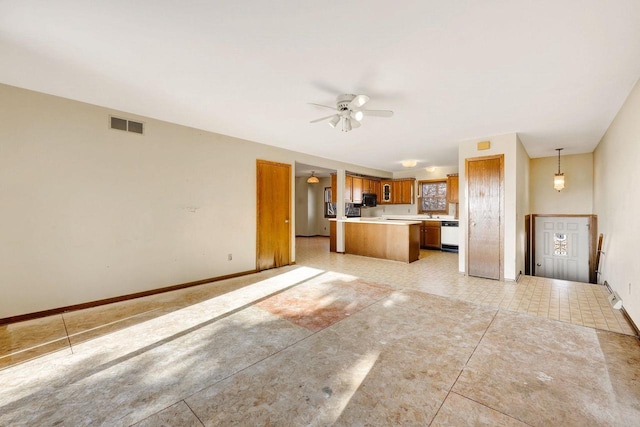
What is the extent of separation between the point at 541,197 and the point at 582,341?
5.42m

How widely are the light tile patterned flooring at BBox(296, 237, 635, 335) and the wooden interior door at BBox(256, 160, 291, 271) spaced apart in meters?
0.73

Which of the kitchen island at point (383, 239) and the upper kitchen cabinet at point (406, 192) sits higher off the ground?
the upper kitchen cabinet at point (406, 192)

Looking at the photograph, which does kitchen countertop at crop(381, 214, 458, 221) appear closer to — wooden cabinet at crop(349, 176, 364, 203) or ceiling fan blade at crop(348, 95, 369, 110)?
wooden cabinet at crop(349, 176, 364, 203)

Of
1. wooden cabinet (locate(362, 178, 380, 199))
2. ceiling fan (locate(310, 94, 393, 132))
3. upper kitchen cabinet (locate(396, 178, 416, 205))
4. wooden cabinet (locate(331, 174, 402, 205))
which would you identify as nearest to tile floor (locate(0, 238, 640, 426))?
ceiling fan (locate(310, 94, 393, 132))

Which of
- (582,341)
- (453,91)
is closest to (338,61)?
(453,91)

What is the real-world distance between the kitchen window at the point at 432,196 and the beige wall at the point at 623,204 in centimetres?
391

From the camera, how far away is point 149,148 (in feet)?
12.4

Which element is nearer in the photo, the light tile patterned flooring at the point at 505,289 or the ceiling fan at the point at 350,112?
the ceiling fan at the point at 350,112

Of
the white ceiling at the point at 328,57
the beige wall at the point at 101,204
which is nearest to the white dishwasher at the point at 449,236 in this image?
the white ceiling at the point at 328,57

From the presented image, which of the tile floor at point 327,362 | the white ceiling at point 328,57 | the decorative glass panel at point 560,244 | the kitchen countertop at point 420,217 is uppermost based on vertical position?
the white ceiling at point 328,57

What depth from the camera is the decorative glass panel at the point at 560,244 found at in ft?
20.8

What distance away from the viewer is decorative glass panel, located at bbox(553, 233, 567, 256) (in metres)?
6.34

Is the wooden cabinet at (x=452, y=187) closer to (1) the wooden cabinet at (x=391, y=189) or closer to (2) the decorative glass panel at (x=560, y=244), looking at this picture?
(1) the wooden cabinet at (x=391, y=189)

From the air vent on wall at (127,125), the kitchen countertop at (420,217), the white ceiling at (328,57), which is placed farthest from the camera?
the kitchen countertop at (420,217)
